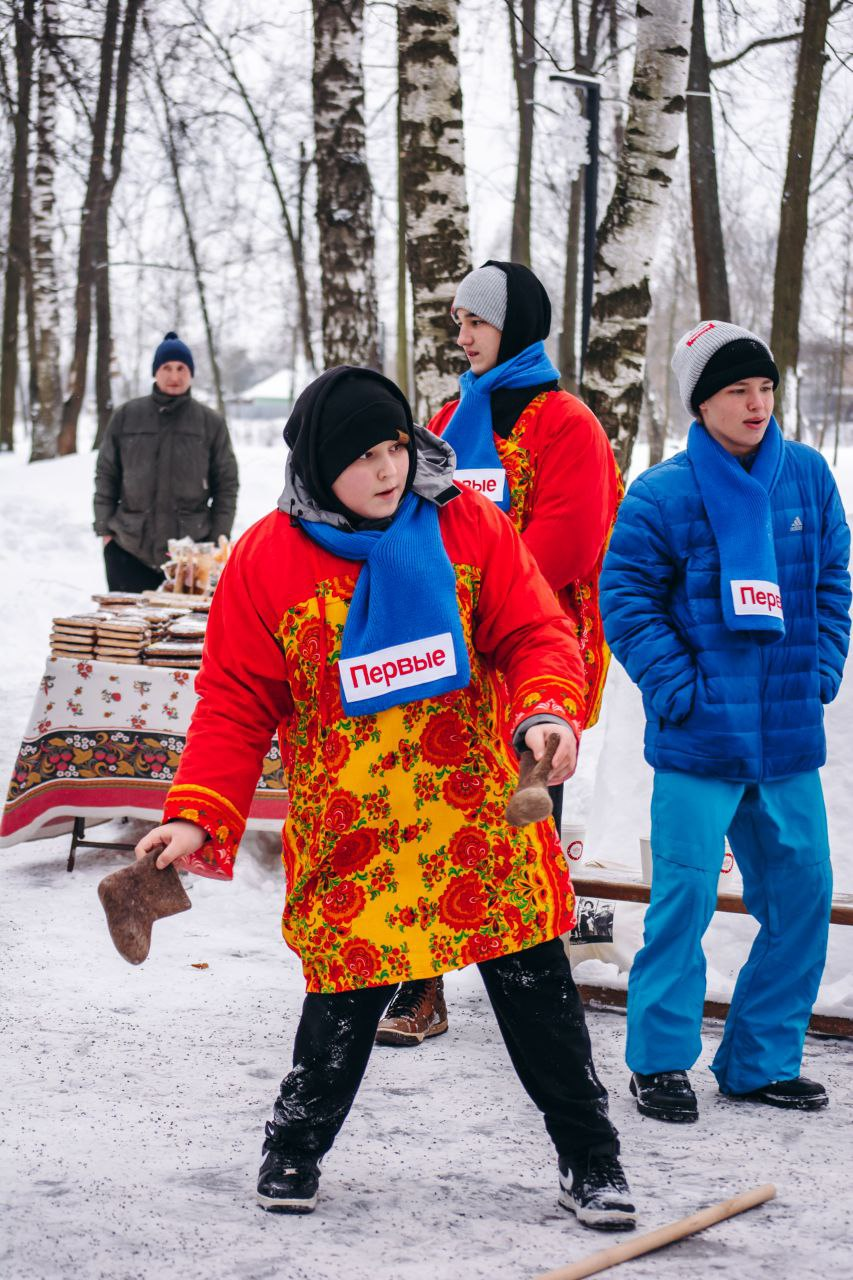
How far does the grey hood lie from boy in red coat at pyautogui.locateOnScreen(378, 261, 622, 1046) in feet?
2.89

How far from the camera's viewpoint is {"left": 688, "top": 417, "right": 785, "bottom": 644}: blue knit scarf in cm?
342

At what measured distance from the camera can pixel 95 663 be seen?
5797 mm

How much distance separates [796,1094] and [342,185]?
738cm

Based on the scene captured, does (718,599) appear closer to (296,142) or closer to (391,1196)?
(391,1196)

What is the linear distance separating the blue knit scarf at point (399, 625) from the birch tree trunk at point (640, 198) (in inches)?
197

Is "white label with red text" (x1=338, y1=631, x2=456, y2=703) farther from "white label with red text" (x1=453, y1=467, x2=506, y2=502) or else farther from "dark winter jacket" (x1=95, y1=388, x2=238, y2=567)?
"dark winter jacket" (x1=95, y1=388, x2=238, y2=567)

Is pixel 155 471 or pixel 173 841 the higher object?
pixel 155 471

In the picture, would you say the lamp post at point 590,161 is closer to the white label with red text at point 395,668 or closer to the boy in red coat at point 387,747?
the boy in red coat at point 387,747

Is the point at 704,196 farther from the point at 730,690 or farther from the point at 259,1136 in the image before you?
the point at 259,1136

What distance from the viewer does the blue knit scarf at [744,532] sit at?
3422 millimetres

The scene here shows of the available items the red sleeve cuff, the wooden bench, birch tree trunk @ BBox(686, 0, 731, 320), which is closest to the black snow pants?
the red sleeve cuff

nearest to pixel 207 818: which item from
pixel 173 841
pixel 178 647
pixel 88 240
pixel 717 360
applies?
pixel 173 841

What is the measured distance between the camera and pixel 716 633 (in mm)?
3504

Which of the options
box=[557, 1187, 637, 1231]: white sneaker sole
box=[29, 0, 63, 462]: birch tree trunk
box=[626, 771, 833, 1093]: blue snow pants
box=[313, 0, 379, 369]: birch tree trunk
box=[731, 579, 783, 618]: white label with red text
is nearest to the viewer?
box=[557, 1187, 637, 1231]: white sneaker sole
